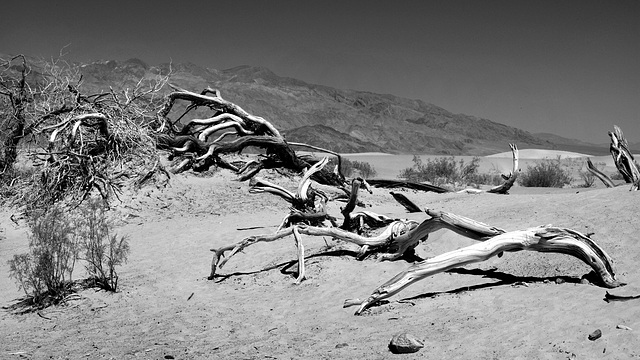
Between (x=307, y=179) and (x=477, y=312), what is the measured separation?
186 inches

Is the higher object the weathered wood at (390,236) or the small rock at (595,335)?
the weathered wood at (390,236)

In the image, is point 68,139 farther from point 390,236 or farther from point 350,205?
point 390,236

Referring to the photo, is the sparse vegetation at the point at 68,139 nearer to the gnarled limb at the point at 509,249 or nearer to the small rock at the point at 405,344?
the gnarled limb at the point at 509,249

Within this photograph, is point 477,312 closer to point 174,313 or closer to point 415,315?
point 415,315

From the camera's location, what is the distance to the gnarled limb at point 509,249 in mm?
5121

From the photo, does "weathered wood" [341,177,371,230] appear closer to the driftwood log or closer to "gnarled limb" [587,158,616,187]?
the driftwood log

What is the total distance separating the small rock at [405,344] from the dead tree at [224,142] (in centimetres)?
793

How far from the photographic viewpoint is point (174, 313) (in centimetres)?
583

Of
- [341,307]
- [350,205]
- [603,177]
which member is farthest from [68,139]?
[603,177]

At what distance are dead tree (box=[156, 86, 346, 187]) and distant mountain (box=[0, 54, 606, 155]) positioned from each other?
48.8 meters

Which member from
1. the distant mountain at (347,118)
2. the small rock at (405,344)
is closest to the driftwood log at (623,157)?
the small rock at (405,344)

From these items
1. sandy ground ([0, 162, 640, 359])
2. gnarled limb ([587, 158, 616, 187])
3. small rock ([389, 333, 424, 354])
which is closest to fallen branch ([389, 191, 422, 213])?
sandy ground ([0, 162, 640, 359])

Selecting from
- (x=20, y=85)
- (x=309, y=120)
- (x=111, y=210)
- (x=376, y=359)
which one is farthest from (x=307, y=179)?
(x=309, y=120)

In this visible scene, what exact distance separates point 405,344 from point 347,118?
88964 millimetres
